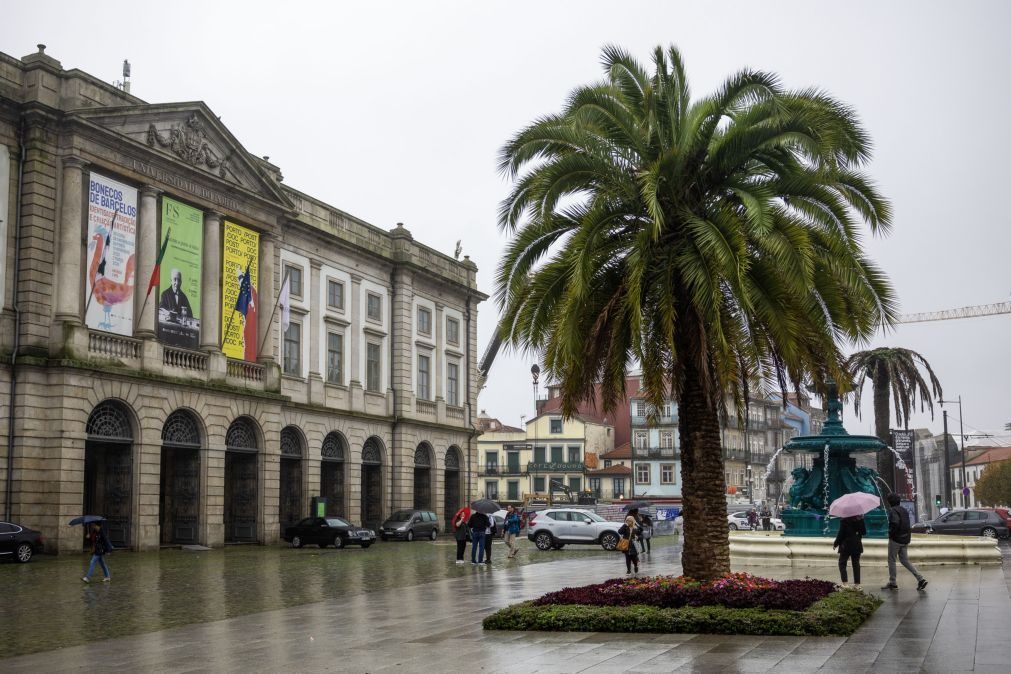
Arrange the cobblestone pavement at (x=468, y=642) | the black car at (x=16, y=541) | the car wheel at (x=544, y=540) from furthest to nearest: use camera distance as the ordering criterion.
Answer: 1. the car wheel at (x=544, y=540)
2. the black car at (x=16, y=541)
3. the cobblestone pavement at (x=468, y=642)

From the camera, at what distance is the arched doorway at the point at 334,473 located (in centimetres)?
5053

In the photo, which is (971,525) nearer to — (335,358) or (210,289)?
(335,358)

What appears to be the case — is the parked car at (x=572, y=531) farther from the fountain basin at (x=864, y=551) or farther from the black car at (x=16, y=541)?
the black car at (x=16, y=541)

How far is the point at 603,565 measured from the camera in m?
31.3

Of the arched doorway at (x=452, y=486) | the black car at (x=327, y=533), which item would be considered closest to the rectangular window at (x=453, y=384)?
the arched doorway at (x=452, y=486)

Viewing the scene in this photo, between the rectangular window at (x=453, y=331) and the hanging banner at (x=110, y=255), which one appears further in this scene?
the rectangular window at (x=453, y=331)

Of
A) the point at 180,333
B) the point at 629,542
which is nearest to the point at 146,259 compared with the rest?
the point at 180,333

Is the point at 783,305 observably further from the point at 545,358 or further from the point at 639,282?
the point at 545,358

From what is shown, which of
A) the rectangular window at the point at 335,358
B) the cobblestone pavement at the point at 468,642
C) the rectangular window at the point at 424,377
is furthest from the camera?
the rectangular window at the point at 424,377

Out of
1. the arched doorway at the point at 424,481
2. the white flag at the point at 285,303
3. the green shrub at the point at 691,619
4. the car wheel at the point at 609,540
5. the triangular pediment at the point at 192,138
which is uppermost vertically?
the triangular pediment at the point at 192,138

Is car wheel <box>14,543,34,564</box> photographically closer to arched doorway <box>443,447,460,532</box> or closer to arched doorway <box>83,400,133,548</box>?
arched doorway <box>83,400,133,548</box>

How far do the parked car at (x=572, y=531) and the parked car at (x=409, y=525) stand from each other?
33.6 feet

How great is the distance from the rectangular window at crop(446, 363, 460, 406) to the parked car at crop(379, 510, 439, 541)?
29.5 ft

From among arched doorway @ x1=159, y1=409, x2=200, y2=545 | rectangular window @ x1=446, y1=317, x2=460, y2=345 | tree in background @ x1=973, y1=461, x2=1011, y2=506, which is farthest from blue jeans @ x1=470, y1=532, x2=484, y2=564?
tree in background @ x1=973, y1=461, x2=1011, y2=506
